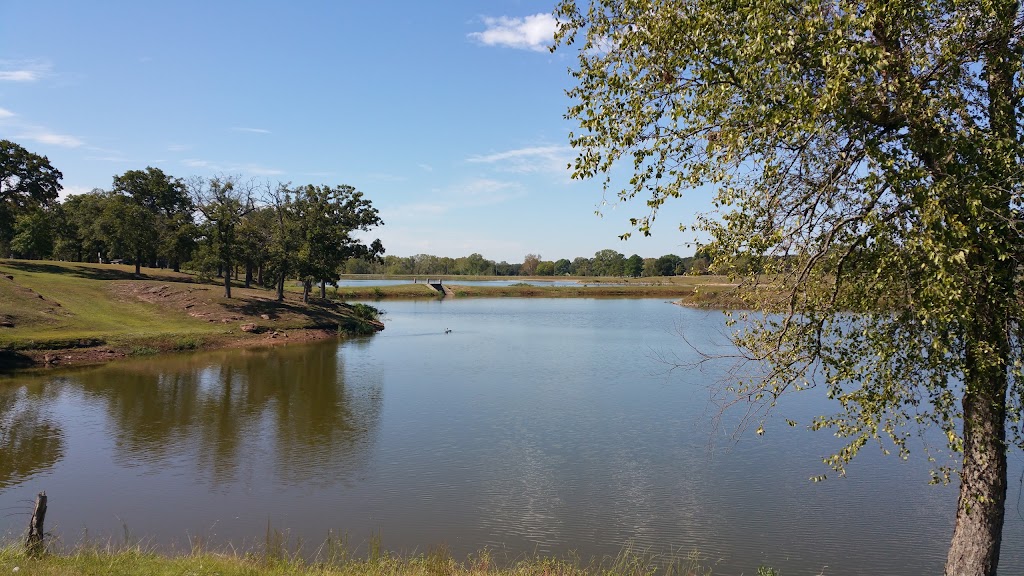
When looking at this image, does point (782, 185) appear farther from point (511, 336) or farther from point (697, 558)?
point (511, 336)

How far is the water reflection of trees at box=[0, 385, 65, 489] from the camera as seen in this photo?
19781mm

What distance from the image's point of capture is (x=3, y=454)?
21.0 metres

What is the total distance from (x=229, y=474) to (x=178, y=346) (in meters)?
30.9

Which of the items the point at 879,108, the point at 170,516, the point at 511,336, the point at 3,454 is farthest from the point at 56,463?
the point at 511,336

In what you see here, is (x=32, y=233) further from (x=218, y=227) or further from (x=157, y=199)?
(x=218, y=227)

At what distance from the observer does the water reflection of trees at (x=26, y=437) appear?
779 inches

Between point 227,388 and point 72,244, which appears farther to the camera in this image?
point 72,244

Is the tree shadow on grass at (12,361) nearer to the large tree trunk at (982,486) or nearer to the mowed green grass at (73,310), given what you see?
the mowed green grass at (73,310)

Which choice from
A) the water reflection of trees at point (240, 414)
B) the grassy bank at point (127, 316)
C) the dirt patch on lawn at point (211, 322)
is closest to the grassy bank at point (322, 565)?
the water reflection of trees at point (240, 414)

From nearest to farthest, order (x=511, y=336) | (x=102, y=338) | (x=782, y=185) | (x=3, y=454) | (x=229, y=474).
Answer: (x=782, y=185) → (x=229, y=474) → (x=3, y=454) → (x=102, y=338) → (x=511, y=336)

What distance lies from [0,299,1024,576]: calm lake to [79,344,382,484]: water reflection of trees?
14cm

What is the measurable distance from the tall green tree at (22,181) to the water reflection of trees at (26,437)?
141ft

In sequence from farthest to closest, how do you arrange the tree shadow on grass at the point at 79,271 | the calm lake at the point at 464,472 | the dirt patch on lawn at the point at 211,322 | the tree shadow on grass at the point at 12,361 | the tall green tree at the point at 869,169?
the tree shadow on grass at the point at 79,271 → the dirt patch on lawn at the point at 211,322 → the tree shadow on grass at the point at 12,361 → the calm lake at the point at 464,472 → the tall green tree at the point at 869,169

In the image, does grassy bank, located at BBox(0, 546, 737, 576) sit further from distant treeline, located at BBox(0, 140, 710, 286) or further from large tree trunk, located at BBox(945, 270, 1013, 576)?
distant treeline, located at BBox(0, 140, 710, 286)
